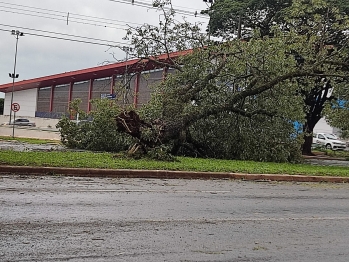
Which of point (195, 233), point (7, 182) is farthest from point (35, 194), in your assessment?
point (195, 233)

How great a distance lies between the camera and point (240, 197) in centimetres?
1039

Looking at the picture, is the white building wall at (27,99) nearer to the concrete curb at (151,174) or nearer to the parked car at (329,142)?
the parked car at (329,142)

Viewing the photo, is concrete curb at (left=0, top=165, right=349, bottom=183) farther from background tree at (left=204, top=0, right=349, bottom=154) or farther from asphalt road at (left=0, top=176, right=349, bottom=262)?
background tree at (left=204, top=0, right=349, bottom=154)

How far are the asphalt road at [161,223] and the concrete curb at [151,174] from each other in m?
0.87

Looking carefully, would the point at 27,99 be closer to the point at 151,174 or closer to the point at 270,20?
the point at 270,20

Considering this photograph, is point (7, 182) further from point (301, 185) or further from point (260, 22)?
point (260, 22)

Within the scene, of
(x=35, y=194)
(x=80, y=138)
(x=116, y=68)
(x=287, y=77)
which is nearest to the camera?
(x=35, y=194)

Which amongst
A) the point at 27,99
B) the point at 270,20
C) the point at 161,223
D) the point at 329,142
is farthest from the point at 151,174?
the point at 27,99

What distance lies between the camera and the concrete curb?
40.2ft

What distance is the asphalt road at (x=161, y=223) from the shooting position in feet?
17.8

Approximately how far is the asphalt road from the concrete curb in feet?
2.84

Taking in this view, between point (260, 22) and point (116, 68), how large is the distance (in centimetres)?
2210

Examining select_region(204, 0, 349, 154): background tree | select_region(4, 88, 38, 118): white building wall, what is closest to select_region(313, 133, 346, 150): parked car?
select_region(204, 0, 349, 154): background tree

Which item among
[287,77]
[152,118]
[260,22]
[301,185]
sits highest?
[260,22]
